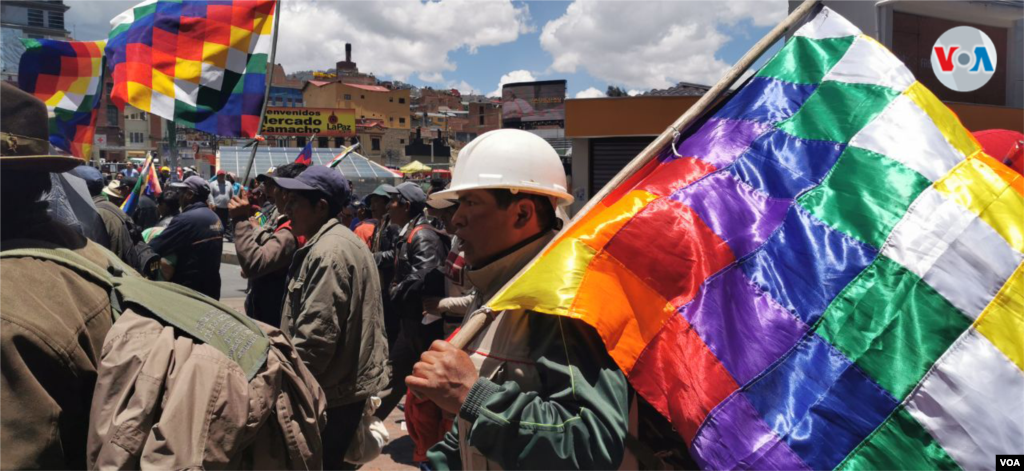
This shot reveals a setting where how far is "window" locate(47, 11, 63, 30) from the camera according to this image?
90938mm

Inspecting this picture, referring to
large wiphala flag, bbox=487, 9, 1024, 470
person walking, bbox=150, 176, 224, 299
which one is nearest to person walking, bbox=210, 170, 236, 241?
person walking, bbox=150, 176, 224, 299

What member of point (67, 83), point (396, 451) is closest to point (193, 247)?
point (396, 451)

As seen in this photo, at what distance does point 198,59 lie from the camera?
5.69 meters

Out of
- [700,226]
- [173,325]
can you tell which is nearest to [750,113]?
[700,226]

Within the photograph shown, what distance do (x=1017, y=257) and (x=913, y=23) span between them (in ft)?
21.1

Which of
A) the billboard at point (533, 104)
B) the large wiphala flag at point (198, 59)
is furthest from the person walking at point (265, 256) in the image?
the billboard at point (533, 104)

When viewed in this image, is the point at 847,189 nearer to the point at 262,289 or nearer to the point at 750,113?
the point at 750,113

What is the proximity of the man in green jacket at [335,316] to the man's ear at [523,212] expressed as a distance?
164cm

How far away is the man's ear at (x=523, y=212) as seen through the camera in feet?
6.72

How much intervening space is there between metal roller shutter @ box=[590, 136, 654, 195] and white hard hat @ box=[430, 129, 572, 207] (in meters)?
10.2

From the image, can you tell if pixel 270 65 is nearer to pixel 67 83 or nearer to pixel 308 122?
pixel 67 83

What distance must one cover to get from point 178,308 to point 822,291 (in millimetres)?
1701

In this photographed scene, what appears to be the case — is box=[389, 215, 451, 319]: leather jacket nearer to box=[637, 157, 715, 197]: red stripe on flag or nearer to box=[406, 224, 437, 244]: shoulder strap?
box=[406, 224, 437, 244]: shoulder strap

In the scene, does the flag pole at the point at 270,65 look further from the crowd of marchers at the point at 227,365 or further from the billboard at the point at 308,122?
the billboard at the point at 308,122
